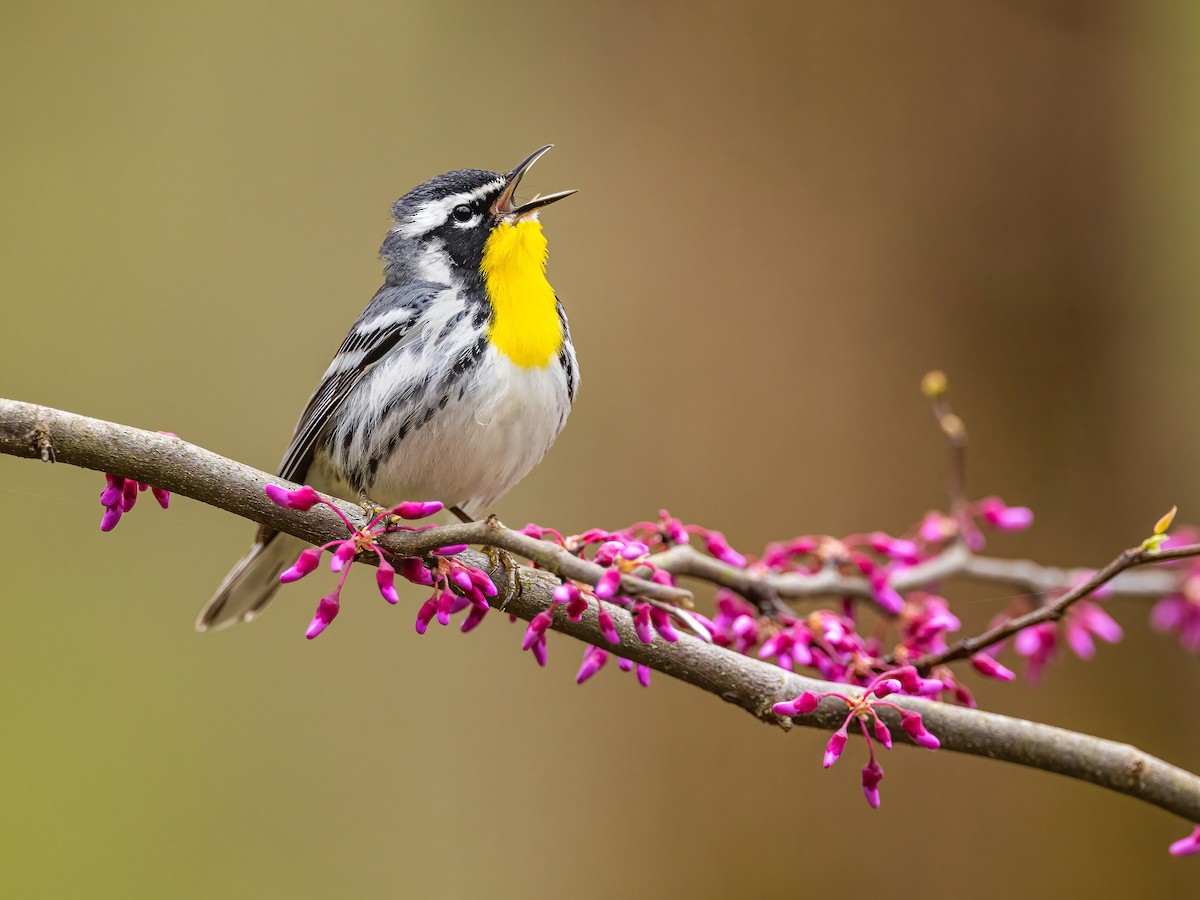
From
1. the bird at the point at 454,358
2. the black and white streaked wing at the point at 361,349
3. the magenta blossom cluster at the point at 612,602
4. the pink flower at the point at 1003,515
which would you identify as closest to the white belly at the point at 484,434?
the bird at the point at 454,358

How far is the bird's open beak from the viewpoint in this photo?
123 cm

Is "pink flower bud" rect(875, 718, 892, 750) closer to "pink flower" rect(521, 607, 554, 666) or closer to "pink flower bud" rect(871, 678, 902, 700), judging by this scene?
"pink flower bud" rect(871, 678, 902, 700)

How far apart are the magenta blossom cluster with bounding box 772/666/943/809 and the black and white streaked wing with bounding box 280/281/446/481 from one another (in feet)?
2.48

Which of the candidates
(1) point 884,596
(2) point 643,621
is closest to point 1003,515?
(1) point 884,596

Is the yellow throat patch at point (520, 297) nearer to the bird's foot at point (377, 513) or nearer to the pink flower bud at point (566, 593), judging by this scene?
the bird's foot at point (377, 513)

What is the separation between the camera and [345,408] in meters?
1.62

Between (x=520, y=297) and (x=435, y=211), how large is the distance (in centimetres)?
17

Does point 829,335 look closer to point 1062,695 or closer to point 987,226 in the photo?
point 987,226

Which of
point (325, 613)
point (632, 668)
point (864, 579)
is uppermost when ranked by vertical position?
point (864, 579)

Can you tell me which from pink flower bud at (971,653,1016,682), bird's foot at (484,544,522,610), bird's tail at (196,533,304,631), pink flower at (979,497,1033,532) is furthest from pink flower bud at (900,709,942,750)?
bird's tail at (196,533,304,631)

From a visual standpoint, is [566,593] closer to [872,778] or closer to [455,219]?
[872,778]

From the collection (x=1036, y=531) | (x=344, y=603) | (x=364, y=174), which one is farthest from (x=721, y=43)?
(x=344, y=603)

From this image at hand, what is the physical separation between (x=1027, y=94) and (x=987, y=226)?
0.51m

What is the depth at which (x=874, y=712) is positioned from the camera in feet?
3.94
